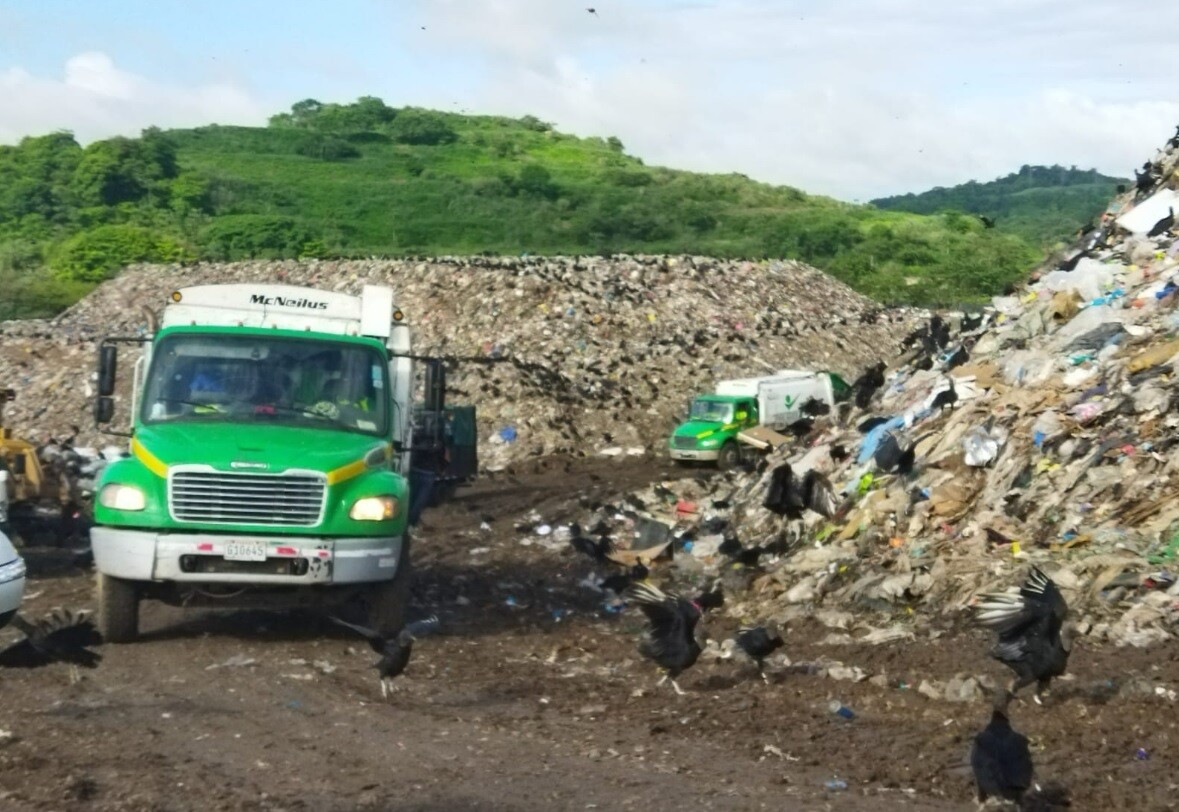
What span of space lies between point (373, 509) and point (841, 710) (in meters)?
3.63

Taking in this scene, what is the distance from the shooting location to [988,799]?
6.37 metres

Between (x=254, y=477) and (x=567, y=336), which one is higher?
(x=567, y=336)

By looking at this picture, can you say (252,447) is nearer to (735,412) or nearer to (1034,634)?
(1034,634)

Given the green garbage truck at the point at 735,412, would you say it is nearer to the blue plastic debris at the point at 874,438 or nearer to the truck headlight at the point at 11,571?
the blue plastic debris at the point at 874,438

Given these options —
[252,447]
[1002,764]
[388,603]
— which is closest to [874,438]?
[388,603]

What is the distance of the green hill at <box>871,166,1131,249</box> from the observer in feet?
269

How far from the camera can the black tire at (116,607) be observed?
10.7m

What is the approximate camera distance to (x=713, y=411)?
27391 millimetres

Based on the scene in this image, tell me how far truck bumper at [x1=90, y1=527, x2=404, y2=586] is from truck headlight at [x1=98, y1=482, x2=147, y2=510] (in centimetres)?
17

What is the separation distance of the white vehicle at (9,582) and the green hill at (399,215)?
1766 inches

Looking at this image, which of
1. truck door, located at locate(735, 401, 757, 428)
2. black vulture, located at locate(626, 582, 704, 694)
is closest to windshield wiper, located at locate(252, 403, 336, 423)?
black vulture, located at locate(626, 582, 704, 694)

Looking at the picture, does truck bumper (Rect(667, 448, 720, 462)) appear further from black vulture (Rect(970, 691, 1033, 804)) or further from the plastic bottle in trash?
black vulture (Rect(970, 691, 1033, 804))

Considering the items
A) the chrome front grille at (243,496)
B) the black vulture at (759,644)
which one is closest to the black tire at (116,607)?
the chrome front grille at (243,496)

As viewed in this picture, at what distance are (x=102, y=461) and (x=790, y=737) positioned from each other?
43.2 feet
